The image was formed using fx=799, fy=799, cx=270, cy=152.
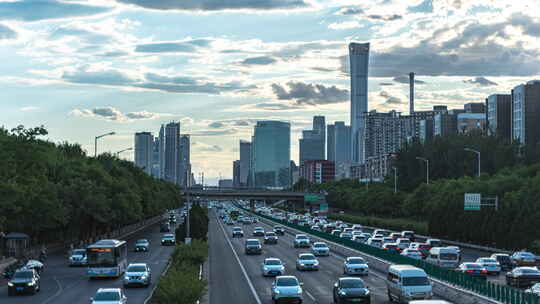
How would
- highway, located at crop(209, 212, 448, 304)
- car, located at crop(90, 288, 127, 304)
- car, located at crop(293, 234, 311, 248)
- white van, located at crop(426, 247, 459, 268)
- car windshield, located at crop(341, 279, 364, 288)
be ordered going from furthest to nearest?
1. car, located at crop(293, 234, 311, 248)
2. white van, located at crop(426, 247, 459, 268)
3. highway, located at crop(209, 212, 448, 304)
4. car windshield, located at crop(341, 279, 364, 288)
5. car, located at crop(90, 288, 127, 304)

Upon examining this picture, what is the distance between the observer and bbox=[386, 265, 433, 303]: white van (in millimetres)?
35375

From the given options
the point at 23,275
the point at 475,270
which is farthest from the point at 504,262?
the point at 23,275

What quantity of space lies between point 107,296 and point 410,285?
13329mm

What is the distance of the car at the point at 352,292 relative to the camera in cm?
3428

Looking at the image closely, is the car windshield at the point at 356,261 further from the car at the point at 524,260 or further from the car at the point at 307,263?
the car at the point at 524,260

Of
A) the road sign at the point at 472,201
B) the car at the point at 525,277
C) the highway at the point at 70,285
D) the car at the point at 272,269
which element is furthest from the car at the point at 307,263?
the road sign at the point at 472,201

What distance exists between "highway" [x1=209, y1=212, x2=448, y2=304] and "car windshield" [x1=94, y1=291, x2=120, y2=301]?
661 cm

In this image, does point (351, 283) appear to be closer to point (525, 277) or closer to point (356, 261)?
point (525, 277)

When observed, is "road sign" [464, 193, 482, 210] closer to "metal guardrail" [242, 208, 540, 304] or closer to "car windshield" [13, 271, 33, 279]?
"metal guardrail" [242, 208, 540, 304]

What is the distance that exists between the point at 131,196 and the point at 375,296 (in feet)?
228

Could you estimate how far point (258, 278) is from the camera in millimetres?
51219

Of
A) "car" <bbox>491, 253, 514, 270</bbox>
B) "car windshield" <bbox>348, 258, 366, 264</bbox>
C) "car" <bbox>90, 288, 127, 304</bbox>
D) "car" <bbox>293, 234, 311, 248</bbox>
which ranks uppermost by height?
"car" <bbox>90, 288, 127, 304</bbox>

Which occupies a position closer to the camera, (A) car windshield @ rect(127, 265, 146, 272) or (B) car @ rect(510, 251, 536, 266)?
(A) car windshield @ rect(127, 265, 146, 272)

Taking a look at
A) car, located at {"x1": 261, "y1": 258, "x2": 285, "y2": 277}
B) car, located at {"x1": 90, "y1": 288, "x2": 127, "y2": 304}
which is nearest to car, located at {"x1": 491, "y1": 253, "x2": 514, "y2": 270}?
→ car, located at {"x1": 261, "y1": 258, "x2": 285, "y2": 277}
